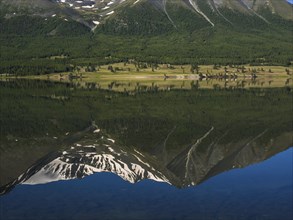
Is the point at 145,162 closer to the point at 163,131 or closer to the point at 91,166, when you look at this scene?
the point at 91,166

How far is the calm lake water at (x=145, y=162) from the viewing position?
21.5 metres

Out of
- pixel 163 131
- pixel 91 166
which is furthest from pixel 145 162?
pixel 163 131

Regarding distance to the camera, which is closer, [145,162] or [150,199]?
[150,199]

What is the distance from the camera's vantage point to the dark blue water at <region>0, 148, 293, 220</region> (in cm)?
2039

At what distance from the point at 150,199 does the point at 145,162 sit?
11372 millimetres

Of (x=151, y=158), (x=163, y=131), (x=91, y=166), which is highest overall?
(x=91, y=166)

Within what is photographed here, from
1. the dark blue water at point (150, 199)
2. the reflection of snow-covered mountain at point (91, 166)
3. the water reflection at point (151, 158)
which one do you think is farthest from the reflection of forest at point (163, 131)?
the dark blue water at point (150, 199)

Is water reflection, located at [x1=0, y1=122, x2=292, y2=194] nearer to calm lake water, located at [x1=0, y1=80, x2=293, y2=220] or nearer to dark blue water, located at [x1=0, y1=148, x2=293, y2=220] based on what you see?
calm lake water, located at [x1=0, y1=80, x2=293, y2=220]

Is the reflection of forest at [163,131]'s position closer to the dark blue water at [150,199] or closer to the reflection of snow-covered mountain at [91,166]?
the reflection of snow-covered mountain at [91,166]

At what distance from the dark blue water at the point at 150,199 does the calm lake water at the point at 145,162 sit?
→ 4 centimetres

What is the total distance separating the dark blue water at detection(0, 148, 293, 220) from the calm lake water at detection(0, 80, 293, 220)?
41 mm

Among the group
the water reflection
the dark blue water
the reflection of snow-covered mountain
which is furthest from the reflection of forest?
the dark blue water

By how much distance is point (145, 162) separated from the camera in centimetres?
3425

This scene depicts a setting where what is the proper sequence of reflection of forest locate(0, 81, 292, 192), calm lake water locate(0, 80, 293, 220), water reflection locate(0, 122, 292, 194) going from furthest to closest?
reflection of forest locate(0, 81, 292, 192) < water reflection locate(0, 122, 292, 194) < calm lake water locate(0, 80, 293, 220)
